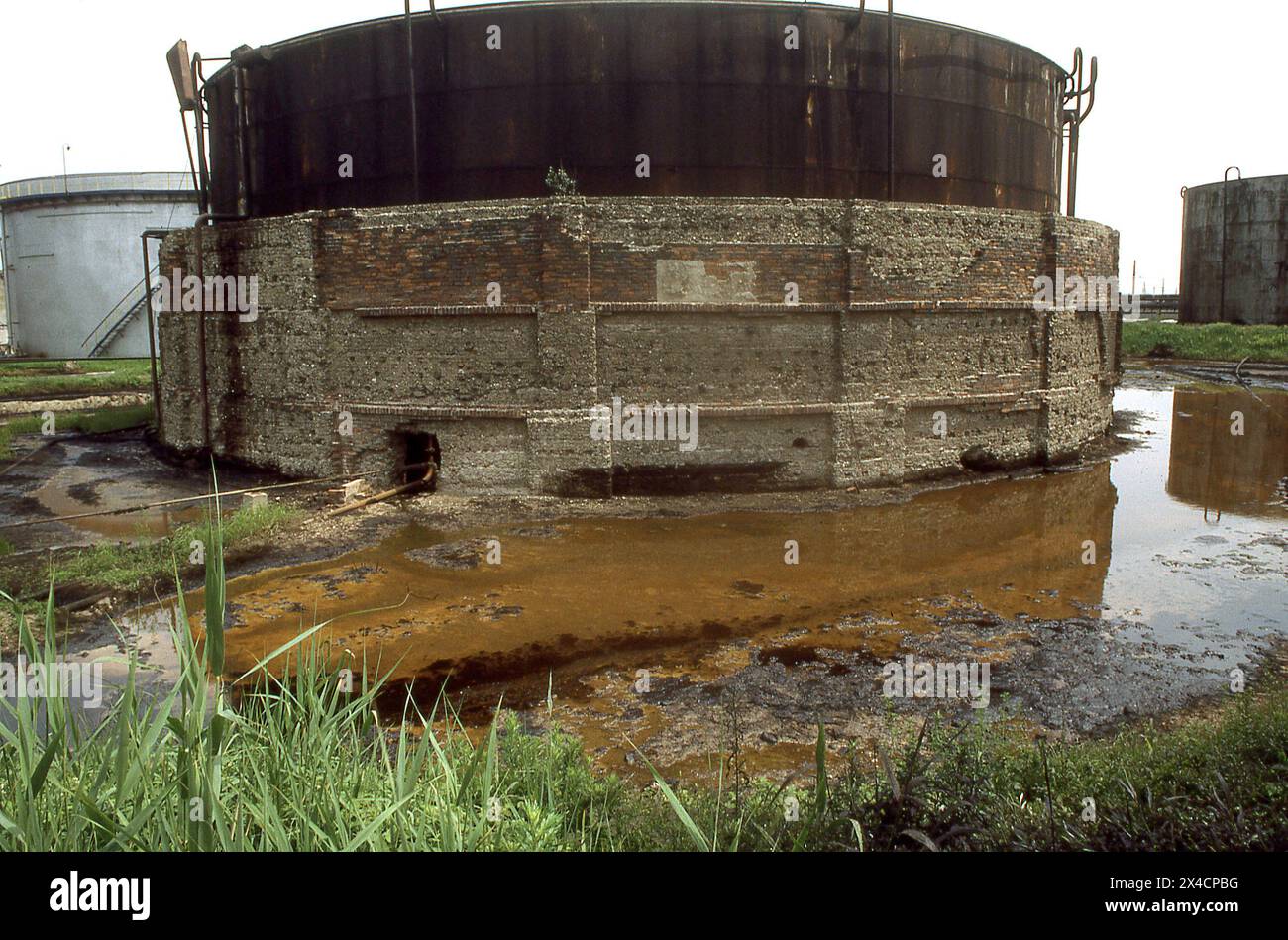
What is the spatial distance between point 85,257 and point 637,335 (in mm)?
31793

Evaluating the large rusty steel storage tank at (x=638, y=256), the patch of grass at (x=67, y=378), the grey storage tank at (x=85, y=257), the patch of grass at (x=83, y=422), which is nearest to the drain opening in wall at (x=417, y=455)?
the large rusty steel storage tank at (x=638, y=256)

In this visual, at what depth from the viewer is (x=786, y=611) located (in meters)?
8.77

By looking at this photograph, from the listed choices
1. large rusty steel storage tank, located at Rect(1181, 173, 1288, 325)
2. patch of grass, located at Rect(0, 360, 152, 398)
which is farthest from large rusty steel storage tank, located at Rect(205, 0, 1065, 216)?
large rusty steel storage tank, located at Rect(1181, 173, 1288, 325)

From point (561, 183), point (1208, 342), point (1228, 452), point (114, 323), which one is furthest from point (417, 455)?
point (1208, 342)

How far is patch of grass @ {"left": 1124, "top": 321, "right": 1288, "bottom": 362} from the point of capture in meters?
33.7

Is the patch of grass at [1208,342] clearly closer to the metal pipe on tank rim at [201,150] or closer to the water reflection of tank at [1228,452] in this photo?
the water reflection of tank at [1228,452]

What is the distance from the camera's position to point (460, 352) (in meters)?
13.3

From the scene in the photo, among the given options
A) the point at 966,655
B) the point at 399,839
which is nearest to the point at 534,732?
Answer: the point at 399,839

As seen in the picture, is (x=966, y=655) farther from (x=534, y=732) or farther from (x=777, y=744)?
(x=534, y=732)

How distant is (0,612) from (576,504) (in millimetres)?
6657

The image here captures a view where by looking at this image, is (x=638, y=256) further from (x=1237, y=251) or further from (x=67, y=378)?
(x=1237, y=251)
